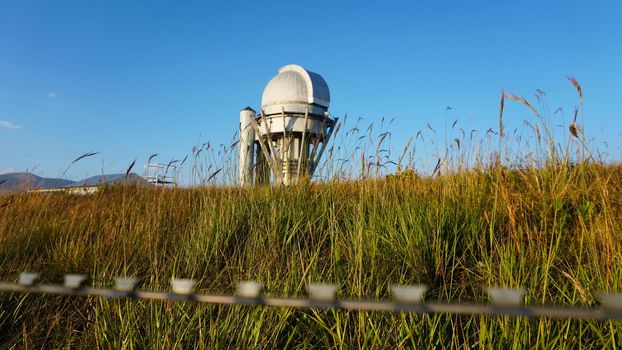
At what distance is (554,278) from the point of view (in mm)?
1880

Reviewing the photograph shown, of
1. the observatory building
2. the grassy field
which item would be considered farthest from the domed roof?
the grassy field

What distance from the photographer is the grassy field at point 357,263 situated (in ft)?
5.14

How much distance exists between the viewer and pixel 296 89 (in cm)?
1867

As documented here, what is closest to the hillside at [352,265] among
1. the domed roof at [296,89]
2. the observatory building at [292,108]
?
the observatory building at [292,108]

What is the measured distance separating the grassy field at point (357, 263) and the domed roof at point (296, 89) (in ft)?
51.4

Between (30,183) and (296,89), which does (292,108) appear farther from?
(30,183)

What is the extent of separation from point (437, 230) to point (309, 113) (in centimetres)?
1613

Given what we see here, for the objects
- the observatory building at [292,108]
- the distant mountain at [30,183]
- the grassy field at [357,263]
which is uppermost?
the observatory building at [292,108]

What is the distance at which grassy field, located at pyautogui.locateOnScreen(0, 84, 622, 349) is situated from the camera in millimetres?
1566

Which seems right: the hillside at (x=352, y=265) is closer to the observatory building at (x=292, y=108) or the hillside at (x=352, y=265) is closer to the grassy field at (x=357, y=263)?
the grassy field at (x=357, y=263)

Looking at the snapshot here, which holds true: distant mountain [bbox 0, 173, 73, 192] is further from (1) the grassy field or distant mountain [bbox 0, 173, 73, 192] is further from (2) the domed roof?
(2) the domed roof

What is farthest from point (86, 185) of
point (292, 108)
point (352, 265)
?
point (292, 108)

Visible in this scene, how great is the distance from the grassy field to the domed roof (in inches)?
616

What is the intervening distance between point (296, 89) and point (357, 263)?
57.4 ft
